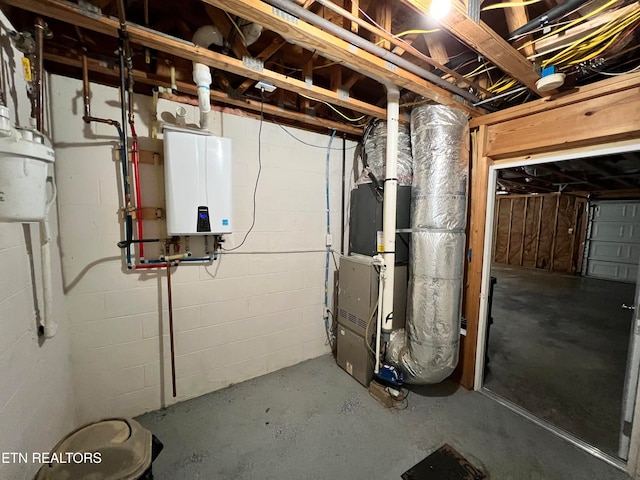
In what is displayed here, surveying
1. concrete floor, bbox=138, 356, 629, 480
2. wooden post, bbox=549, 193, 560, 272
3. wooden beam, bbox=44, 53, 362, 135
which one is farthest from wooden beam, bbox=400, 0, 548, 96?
wooden post, bbox=549, 193, 560, 272

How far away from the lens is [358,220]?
2391 millimetres

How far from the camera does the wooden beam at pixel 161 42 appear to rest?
3.59ft

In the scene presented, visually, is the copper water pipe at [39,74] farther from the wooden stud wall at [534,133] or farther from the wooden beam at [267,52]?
the wooden stud wall at [534,133]

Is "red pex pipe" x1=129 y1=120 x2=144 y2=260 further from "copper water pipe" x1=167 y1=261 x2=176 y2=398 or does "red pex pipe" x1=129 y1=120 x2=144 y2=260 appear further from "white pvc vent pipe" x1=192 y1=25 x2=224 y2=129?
"white pvc vent pipe" x1=192 y1=25 x2=224 y2=129

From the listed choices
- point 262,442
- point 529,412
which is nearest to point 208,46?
point 262,442

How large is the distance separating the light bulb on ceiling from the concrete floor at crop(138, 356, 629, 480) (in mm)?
2294

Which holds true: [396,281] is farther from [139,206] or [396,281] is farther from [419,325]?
[139,206]

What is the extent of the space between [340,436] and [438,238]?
1.51m

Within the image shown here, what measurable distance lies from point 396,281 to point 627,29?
1882 millimetres

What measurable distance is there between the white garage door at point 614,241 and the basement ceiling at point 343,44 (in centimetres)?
673

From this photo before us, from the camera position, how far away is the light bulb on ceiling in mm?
1062

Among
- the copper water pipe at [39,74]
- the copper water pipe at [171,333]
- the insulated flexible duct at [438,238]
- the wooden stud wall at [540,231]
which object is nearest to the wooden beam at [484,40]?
the insulated flexible duct at [438,238]

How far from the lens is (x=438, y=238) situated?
75.6 inches

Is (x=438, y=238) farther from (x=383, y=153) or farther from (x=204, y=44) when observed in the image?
(x=204, y=44)
